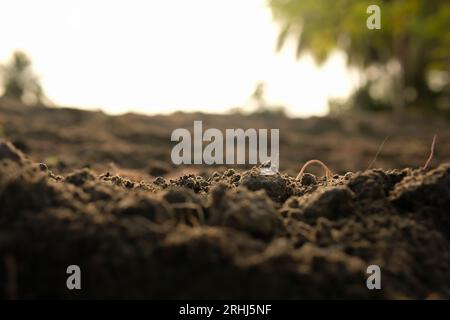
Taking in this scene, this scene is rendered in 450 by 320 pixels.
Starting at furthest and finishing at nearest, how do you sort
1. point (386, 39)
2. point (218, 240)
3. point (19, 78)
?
point (386, 39), point (19, 78), point (218, 240)

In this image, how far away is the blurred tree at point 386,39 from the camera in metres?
20.0

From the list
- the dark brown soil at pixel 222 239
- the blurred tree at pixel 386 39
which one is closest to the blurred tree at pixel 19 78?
the blurred tree at pixel 386 39

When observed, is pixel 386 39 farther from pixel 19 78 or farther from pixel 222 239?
pixel 222 239

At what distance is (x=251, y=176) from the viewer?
9.77 feet

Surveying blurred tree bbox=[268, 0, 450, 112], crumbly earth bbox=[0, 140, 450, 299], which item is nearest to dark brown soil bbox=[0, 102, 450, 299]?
crumbly earth bbox=[0, 140, 450, 299]

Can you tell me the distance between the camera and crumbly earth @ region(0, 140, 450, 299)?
179cm

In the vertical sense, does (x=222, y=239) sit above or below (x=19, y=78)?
below

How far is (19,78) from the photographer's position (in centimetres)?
2072

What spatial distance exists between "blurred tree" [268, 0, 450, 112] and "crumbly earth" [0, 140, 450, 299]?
1796 centimetres

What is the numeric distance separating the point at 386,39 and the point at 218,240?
2587cm

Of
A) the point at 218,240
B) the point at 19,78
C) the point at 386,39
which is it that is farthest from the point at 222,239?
the point at 386,39

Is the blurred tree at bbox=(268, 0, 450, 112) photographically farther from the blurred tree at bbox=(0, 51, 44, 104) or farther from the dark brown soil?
the dark brown soil

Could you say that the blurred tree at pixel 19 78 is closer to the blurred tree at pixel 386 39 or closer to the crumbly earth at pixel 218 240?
the blurred tree at pixel 386 39

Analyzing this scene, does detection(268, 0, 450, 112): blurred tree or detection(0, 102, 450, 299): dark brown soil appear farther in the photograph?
detection(268, 0, 450, 112): blurred tree
